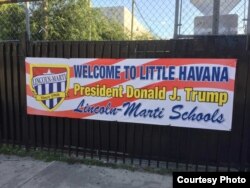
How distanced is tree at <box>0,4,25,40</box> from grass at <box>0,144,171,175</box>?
11.8 feet

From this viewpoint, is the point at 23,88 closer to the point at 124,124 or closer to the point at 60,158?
the point at 60,158

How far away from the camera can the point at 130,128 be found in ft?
17.0

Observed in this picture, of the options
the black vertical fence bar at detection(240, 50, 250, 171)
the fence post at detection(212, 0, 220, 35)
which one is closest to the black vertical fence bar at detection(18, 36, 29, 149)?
the fence post at detection(212, 0, 220, 35)

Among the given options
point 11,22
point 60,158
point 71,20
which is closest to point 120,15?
point 11,22

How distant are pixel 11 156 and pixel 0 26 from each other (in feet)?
15.2

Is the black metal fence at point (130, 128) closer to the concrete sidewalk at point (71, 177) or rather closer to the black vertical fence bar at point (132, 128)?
the black vertical fence bar at point (132, 128)

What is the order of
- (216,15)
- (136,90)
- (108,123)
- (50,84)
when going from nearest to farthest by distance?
(216,15)
(136,90)
(108,123)
(50,84)

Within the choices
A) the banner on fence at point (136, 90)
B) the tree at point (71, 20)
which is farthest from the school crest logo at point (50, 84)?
the tree at point (71, 20)

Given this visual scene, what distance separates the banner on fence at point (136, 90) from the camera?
15.3 feet

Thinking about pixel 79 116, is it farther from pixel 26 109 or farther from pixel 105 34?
pixel 105 34

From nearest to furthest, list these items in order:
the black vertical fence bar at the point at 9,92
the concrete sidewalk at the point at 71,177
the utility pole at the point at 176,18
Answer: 1. the concrete sidewalk at the point at 71,177
2. the utility pole at the point at 176,18
3. the black vertical fence bar at the point at 9,92

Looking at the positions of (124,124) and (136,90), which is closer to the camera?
(136,90)

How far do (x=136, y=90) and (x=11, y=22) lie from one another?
6.39 meters

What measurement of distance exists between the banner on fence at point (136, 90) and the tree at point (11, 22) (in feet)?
11.7
